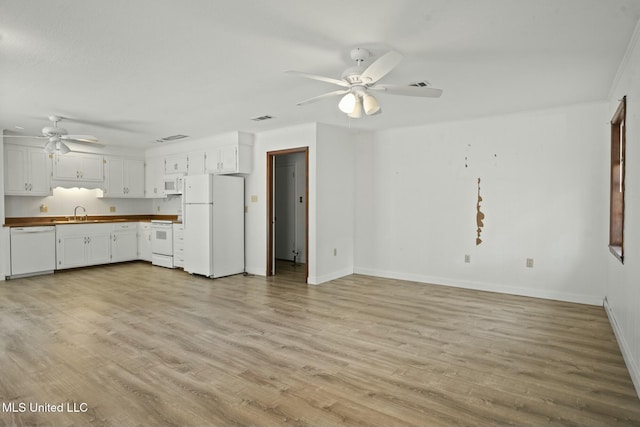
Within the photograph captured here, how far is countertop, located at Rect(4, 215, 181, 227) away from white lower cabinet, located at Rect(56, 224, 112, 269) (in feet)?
0.49

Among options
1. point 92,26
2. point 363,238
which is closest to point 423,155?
point 363,238

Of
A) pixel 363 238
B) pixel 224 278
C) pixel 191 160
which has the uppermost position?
pixel 191 160

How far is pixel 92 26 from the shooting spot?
8.21ft

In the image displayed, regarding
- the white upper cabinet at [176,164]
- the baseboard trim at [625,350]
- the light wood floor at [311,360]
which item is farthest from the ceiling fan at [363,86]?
the white upper cabinet at [176,164]

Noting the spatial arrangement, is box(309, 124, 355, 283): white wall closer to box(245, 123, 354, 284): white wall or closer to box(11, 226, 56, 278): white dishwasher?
box(245, 123, 354, 284): white wall

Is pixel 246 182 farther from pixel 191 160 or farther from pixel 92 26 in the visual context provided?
pixel 92 26

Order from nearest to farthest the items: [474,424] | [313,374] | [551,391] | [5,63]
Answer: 1. [474,424]
2. [551,391]
3. [313,374]
4. [5,63]

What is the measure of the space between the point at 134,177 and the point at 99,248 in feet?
5.58

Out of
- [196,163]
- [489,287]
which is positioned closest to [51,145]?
[196,163]

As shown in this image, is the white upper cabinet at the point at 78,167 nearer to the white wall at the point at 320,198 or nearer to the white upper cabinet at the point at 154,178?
the white upper cabinet at the point at 154,178

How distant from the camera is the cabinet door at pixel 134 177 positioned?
25.7ft

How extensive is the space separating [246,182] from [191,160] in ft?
4.31

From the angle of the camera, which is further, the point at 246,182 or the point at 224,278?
the point at 246,182

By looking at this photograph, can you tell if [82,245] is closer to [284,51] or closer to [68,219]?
[68,219]
